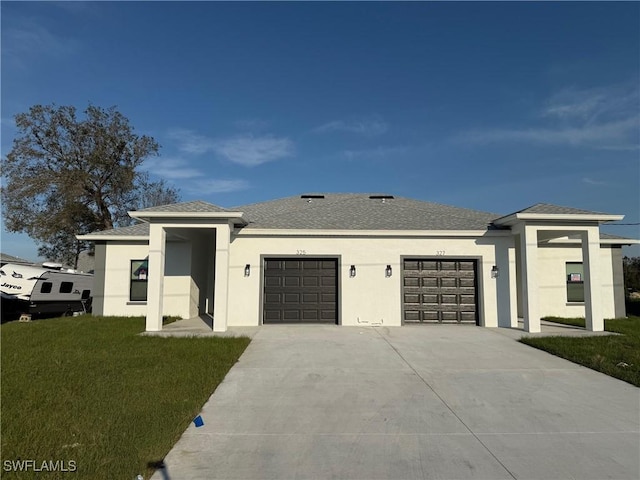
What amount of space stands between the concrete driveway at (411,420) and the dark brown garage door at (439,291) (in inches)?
167

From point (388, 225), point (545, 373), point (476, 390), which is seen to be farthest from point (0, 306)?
point (545, 373)

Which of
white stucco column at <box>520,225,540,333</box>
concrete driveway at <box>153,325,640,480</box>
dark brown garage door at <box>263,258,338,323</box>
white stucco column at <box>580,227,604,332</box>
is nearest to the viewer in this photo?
concrete driveway at <box>153,325,640,480</box>

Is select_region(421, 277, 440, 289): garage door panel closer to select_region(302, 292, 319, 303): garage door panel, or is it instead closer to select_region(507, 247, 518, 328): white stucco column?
select_region(507, 247, 518, 328): white stucco column

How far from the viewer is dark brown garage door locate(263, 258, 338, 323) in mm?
13375

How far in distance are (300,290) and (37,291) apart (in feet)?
34.0

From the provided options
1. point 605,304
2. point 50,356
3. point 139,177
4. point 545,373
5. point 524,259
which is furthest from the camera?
point 139,177

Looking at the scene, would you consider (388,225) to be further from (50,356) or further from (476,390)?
(50,356)

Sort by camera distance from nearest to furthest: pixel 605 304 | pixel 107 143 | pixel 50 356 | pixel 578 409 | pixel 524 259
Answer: pixel 578 409, pixel 50 356, pixel 524 259, pixel 605 304, pixel 107 143

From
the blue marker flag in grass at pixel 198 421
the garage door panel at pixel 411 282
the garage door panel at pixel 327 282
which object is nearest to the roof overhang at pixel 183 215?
the garage door panel at pixel 327 282

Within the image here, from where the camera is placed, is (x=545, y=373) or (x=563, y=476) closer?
(x=563, y=476)

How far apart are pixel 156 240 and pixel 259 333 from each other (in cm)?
410

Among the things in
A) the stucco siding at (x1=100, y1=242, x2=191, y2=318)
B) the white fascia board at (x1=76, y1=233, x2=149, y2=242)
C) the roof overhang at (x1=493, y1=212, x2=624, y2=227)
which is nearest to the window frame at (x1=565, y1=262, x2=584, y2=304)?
the roof overhang at (x1=493, y1=212, x2=624, y2=227)

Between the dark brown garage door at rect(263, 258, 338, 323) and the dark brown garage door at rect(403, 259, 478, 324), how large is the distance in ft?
8.14

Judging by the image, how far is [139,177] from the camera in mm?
31406
